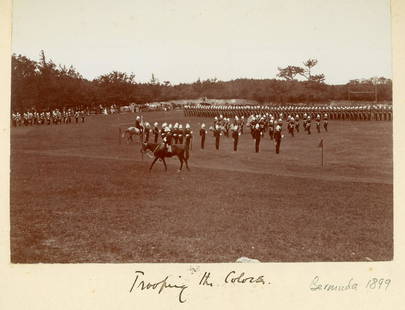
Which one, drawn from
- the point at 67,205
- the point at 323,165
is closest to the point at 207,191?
the point at 67,205

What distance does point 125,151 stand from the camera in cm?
941

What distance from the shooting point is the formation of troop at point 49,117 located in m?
5.81

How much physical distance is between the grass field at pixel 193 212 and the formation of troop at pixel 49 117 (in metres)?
0.19

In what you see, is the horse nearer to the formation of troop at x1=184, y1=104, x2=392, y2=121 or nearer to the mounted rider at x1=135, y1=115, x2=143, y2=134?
the mounted rider at x1=135, y1=115, x2=143, y2=134

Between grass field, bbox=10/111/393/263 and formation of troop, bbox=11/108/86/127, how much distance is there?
194 millimetres

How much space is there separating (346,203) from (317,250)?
1.40 meters

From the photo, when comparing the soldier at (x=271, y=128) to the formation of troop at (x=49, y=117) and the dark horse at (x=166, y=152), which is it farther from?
the dark horse at (x=166, y=152)

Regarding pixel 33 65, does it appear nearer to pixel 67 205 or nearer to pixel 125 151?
pixel 67 205

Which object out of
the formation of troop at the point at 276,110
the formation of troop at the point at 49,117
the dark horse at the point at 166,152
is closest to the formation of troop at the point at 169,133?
the dark horse at the point at 166,152

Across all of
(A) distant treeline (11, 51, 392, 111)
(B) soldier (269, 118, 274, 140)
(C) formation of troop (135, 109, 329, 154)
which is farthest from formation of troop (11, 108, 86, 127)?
(B) soldier (269, 118, 274, 140)

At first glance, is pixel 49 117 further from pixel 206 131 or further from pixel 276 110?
pixel 276 110

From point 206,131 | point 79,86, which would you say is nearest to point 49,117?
point 79,86

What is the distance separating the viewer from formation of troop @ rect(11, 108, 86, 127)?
229 inches
